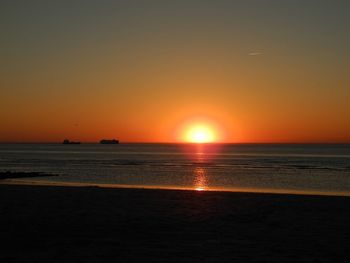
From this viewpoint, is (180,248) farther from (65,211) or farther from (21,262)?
(65,211)

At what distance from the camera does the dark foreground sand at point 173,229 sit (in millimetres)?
10469

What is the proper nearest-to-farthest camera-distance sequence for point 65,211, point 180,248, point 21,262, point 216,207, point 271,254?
point 21,262
point 271,254
point 180,248
point 65,211
point 216,207

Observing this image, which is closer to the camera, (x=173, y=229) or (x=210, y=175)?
(x=173, y=229)

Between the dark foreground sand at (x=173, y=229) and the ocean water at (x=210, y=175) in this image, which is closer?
the dark foreground sand at (x=173, y=229)

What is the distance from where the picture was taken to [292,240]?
40.1 feet

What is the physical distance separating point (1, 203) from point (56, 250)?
383 inches

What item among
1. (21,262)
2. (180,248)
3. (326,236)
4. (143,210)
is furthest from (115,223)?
(326,236)

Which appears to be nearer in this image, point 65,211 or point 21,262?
point 21,262

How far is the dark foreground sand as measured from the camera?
10.5 m

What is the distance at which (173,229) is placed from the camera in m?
13.8

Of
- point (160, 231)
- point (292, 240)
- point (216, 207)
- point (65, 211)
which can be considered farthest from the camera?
point (216, 207)

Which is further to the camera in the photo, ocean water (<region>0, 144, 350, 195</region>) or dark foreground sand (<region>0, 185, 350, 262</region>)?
ocean water (<region>0, 144, 350, 195</region>)

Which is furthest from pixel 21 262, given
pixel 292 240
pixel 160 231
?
pixel 292 240

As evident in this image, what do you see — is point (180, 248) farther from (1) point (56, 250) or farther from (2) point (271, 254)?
(1) point (56, 250)
